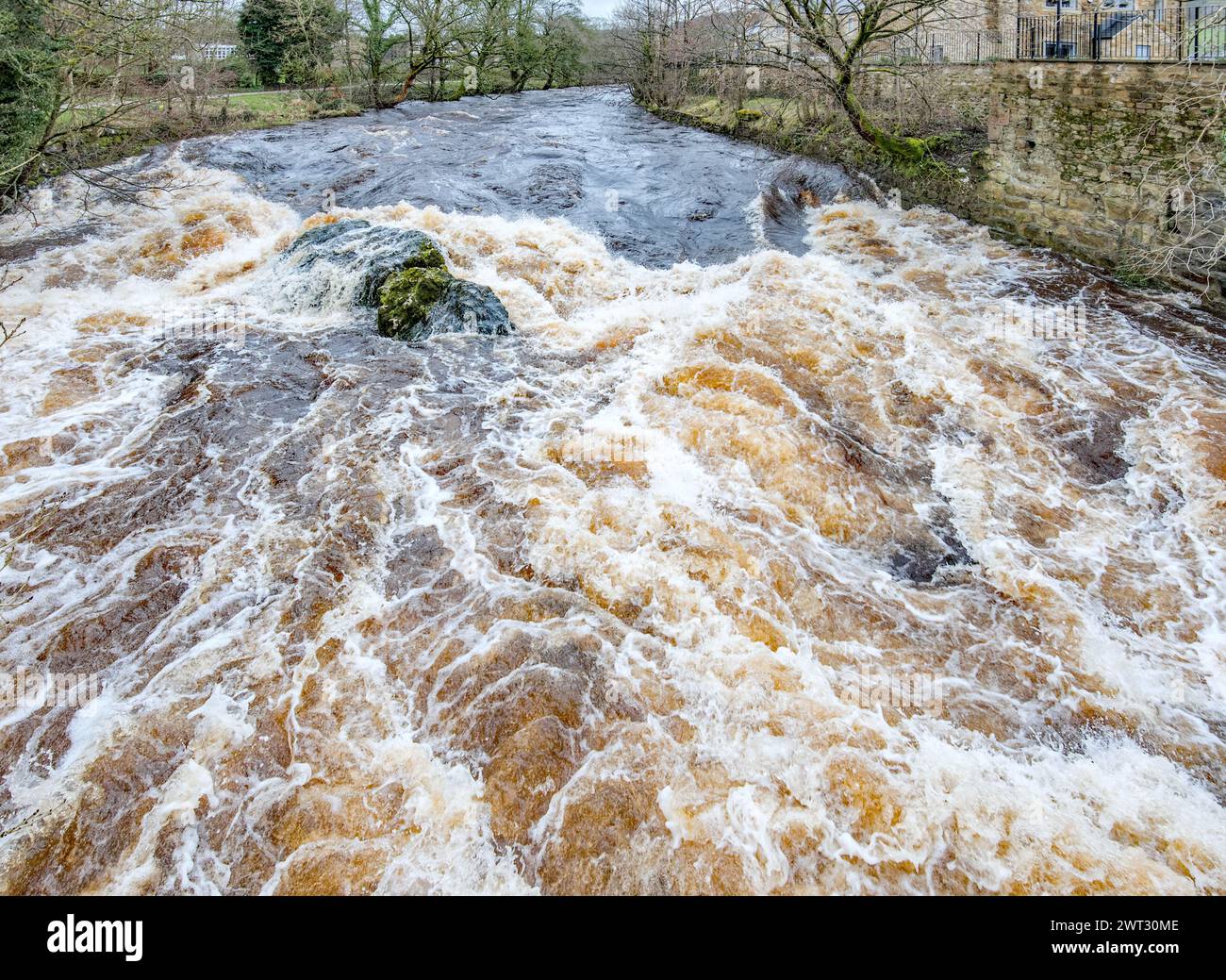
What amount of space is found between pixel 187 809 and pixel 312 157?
18122 mm

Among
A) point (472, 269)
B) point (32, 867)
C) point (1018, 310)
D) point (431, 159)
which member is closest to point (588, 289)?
point (472, 269)

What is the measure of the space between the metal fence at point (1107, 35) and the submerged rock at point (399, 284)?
33.5 ft

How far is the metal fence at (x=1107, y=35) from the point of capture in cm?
1124

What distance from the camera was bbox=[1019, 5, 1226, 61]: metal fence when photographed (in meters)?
11.2

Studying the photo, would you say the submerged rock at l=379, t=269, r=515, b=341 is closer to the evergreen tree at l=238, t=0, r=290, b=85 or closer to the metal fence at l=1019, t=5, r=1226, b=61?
the metal fence at l=1019, t=5, r=1226, b=61

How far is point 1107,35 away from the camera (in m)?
14.0

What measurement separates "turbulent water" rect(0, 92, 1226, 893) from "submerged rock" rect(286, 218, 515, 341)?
0.27 m

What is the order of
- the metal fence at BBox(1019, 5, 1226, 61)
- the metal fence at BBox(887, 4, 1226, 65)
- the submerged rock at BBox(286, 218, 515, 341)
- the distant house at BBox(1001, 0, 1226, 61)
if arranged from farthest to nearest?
the metal fence at BBox(887, 4, 1226, 65) → the distant house at BBox(1001, 0, 1226, 61) → the metal fence at BBox(1019, 5, 1226, 61) → the submerged rock at BBox(286, 218, 515, 341)

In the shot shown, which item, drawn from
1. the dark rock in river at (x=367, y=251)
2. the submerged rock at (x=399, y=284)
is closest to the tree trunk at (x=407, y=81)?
the dark rock in river at (x=367, y=251)

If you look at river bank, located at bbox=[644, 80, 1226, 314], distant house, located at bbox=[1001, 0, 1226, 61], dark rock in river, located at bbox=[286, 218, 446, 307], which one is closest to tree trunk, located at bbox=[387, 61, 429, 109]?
dark rock in river, located at bbox=[286, 218, 446, 307]
